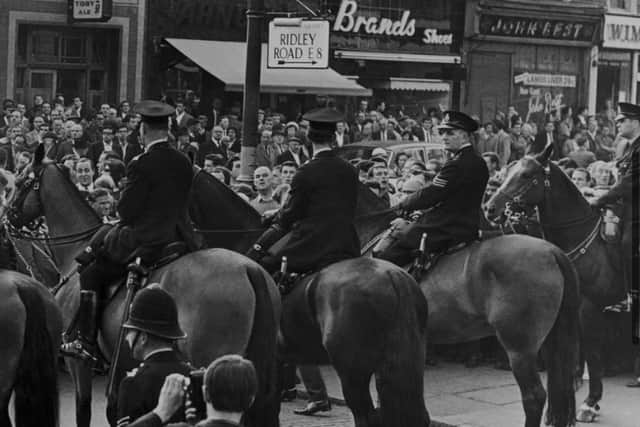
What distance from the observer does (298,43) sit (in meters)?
16.2

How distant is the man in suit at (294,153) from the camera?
21812 millimetres

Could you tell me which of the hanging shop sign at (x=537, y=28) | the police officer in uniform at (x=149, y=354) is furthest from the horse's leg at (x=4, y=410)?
the hanging shop sign at (x=537, y=28)

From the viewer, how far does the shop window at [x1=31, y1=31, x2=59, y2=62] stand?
3077 centimetres

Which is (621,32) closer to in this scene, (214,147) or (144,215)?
(214,147)

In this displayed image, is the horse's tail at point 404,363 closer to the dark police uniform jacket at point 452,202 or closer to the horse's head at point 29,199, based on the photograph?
the dark police uniform jacket at point 452,202

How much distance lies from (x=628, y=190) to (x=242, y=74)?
18708mm

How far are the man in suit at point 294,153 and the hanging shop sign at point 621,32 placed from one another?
22274 millimetres

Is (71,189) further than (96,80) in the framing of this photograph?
No

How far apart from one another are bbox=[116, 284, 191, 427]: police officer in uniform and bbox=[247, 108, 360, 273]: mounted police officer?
12.2ft

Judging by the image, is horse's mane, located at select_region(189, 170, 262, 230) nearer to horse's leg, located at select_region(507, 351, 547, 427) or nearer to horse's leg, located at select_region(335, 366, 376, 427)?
horse's leg, located at select_region(335, 366, 376, 427)

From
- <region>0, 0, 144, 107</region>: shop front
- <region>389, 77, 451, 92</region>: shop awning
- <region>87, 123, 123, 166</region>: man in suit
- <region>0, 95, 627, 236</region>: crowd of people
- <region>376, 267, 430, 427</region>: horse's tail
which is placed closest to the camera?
<region>376, 267, 430, 427</region>: horse's tail

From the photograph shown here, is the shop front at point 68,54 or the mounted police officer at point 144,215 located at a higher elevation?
the shop front at point 68,54

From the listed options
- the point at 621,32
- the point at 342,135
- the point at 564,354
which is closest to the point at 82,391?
the point at 564,354

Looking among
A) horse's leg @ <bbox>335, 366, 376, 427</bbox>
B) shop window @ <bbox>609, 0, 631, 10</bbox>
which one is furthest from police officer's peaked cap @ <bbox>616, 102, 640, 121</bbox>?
shop window @ <bbox>609, 0, 631, 10</bbox>
